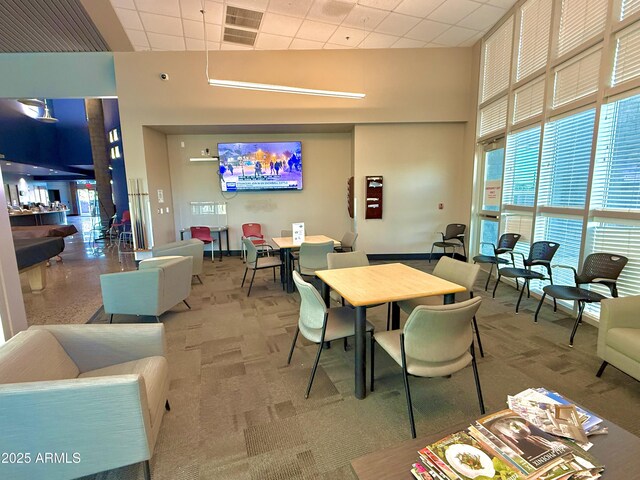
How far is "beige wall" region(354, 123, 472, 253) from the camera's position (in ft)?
19.7

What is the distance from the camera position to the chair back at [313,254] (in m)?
Answer: 3.87

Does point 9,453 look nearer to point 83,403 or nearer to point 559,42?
A: point 83,403

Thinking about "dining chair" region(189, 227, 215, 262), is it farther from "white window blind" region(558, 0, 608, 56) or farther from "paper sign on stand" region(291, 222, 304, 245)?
"white window blind" region(558, 0, 608, 56)

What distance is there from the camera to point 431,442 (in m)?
1.17

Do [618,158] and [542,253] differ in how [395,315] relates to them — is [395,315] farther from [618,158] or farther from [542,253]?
[618,158]

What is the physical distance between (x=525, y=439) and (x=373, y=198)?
5.25m

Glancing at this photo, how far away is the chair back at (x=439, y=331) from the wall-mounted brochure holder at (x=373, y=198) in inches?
177

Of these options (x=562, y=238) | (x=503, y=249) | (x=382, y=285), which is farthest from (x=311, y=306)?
(x=503, y=249)

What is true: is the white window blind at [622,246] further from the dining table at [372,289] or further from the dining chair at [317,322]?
the dining chair at [317,322]

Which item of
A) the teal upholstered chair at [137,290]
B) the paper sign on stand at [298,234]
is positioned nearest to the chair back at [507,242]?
→ the paper sign on stand at [298,234]

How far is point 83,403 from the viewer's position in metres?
1.20

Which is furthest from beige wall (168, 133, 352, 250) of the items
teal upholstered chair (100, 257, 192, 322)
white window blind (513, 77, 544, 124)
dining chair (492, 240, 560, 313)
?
dining chair (492, 240, 560, 313)

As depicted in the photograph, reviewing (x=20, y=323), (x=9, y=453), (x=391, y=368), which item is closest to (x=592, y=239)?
(x=391, y=368)

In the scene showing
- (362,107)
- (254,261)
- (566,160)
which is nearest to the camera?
(566,160)
